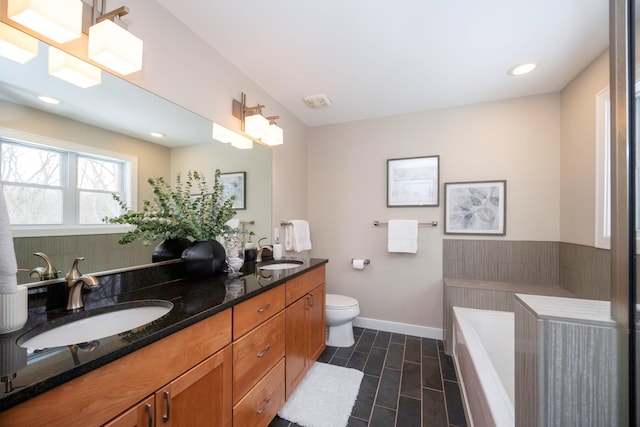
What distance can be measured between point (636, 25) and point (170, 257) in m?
2.03

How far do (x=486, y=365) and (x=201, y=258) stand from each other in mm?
1672

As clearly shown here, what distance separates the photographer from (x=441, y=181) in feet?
8.34

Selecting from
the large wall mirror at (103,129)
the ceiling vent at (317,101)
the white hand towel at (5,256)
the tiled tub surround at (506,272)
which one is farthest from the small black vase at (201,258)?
the tiled tub surround at (506,272)

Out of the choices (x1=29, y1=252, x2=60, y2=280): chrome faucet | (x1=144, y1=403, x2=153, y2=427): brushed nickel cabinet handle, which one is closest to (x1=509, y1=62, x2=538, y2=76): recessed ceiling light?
(x1=144, y1=403, x2=153, y2=427): brushed nickel cabinet handle

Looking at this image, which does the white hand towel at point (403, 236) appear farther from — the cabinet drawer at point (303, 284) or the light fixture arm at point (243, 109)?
the light fixture arm at point (243, 109)

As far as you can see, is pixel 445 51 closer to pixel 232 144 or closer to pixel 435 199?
pixel 435 199

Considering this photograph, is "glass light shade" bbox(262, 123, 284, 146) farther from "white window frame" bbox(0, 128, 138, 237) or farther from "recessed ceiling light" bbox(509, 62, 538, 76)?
"recessed ceiling light" bbox(509, 62, 538, 76)

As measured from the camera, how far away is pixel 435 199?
2.55m

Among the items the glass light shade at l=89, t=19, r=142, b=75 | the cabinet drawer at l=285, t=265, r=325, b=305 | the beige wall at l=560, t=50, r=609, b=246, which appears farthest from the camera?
the beige wall at l=560, t=50, r=609, b=246

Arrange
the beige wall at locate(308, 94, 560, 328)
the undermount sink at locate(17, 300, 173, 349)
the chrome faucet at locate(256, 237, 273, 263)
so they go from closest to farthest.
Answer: the undermount sink at locate(17, 300, 173, 349) → the chrome faucet at locate(256, 237, 273, 263) → the beige wall at locate(308, 94, 560, 328)

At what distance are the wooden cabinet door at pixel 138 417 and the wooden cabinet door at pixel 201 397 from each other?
0.08ft

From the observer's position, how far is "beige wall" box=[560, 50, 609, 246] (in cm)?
181

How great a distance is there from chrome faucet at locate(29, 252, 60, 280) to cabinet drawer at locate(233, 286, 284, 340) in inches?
27.9

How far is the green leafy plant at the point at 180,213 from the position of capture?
132 cm
